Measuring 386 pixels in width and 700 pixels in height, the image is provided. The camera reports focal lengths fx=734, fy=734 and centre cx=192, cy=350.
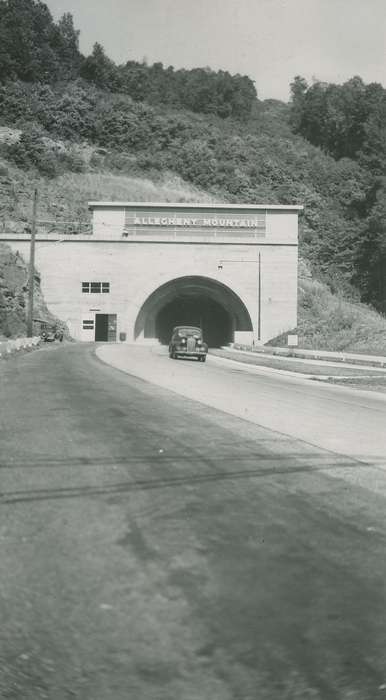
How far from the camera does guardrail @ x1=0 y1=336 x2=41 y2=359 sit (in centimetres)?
3362

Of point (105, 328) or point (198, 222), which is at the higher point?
point (198, 222)

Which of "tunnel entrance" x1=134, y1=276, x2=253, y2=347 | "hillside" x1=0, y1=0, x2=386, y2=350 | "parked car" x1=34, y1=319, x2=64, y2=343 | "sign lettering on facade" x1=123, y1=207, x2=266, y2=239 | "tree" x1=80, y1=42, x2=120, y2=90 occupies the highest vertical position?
"tree" x1=80, y1=42, x2=120, y2=90

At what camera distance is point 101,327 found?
214 feet

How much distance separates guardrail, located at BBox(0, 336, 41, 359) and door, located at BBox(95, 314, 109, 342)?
676 inches

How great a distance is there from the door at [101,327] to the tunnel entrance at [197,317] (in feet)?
35.5

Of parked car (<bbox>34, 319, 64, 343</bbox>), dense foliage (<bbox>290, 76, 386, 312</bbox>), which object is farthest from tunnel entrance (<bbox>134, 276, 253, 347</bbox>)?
dense foliage (<bbox>290, 76, 386, 312</bbox>)

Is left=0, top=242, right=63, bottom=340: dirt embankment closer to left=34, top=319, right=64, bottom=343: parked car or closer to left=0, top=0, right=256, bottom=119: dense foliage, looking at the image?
left=34, top=319, right=64, bottom=343: parked car

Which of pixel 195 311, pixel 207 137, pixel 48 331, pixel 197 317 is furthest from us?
pixel 207 137

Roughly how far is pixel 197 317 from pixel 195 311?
0.78m

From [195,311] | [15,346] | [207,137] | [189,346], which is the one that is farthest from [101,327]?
[207,137]

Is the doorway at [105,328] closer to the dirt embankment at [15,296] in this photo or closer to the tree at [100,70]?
the dirt embankment at [15,296]

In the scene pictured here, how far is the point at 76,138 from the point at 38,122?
19.4 ft

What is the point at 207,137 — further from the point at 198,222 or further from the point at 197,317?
the point at 198,222

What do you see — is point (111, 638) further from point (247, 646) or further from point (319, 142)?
point (319, 142)
